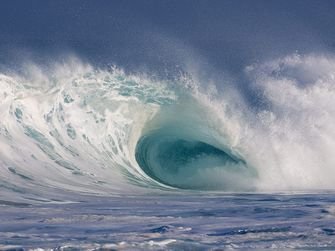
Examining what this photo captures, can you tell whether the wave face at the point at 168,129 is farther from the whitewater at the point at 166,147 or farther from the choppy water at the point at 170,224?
the choppy water at the point at 170,224

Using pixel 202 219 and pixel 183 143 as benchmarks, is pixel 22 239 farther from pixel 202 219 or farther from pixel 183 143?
pixel 183 143

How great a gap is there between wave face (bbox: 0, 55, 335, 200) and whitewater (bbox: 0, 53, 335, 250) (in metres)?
0.04

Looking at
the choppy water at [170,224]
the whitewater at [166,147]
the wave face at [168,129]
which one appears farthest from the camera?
the wave face at [168,129]

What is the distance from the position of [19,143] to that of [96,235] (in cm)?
905

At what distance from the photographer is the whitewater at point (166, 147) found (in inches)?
467

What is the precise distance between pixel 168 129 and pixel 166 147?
100cm

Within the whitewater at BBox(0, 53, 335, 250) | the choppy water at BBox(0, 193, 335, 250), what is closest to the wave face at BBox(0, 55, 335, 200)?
the whitewater at BBox(0, 53, 335, 250)

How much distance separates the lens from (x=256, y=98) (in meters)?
22.0

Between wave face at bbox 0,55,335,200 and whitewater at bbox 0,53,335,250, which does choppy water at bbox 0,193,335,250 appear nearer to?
whitewater at bbox 0,53,335,250

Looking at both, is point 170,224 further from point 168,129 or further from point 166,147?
point 168,129

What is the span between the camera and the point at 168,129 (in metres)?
21.4

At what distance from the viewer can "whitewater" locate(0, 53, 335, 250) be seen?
467 inches

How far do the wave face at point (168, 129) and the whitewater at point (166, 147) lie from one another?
0.12 ft

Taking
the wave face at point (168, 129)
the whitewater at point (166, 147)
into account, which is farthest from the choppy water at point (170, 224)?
the wave face at point (168, 129)
